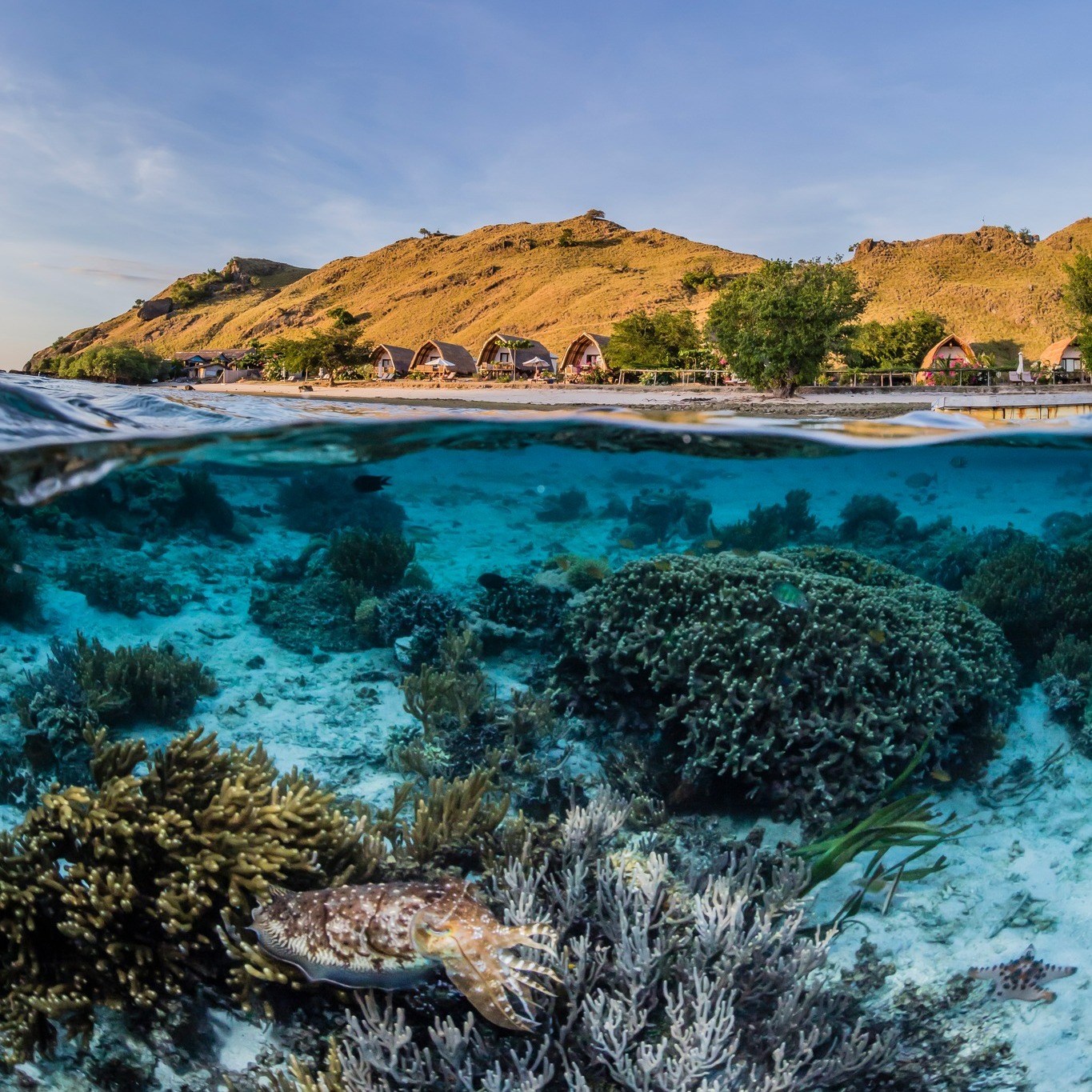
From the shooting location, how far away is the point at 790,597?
5.50 m

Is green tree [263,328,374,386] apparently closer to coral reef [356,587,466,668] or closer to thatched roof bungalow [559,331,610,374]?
thatched roof bungalow [559,331,610,374]

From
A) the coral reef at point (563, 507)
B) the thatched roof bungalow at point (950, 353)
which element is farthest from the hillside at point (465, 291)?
the coral reef at point (563, 507)

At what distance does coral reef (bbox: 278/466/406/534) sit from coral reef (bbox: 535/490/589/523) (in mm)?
1713

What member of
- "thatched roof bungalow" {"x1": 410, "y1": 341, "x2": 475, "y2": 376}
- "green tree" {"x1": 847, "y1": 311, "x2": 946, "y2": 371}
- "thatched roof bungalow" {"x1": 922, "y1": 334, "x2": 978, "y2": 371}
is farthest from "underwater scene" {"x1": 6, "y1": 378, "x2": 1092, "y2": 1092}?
"thatched roof bungalow" {"x1": 922, "y1": 334, "x2": 978, "y2": 371}

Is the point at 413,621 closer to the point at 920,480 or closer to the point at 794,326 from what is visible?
the point at 920,480

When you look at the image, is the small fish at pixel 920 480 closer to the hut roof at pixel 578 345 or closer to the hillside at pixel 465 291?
the hut roof at pixel 578 345

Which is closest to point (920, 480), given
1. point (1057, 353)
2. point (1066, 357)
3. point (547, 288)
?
point (1066, 357)

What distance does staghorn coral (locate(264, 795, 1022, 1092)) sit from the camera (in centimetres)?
335

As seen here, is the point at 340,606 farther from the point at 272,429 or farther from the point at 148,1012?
the point at 148,1012

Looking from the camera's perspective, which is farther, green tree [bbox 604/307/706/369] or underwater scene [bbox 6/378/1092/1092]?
green tree [bbox 604/307/706/369]

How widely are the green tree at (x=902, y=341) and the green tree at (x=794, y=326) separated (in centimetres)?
3220

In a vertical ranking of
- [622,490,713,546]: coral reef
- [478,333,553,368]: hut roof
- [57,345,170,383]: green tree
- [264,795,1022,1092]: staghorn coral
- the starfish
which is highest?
[478,333,553,368]: hut roof

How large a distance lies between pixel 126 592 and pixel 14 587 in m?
0.97

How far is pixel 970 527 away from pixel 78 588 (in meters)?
9.74
